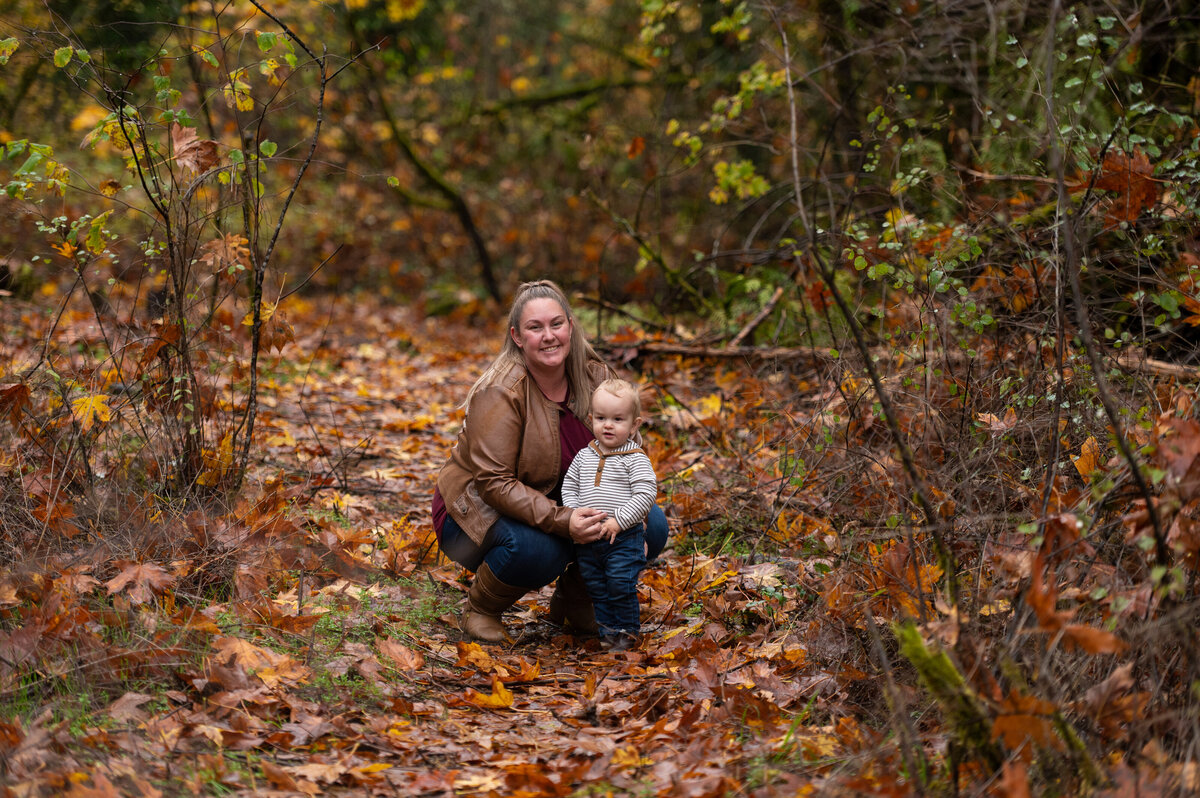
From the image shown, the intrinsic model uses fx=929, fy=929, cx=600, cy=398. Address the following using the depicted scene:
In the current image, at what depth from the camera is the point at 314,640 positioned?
134 inches

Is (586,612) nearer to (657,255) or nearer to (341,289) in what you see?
(657,255)

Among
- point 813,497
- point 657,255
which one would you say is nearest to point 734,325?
point 657,255

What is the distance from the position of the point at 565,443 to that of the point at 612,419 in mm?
322

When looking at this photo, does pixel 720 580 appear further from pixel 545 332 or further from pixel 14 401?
pixel 14 401

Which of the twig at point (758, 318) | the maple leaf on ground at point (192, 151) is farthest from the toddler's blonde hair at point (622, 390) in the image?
the twig at point (758, 318)

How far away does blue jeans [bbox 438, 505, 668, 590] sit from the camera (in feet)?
12.5

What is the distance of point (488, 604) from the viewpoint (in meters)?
3.94

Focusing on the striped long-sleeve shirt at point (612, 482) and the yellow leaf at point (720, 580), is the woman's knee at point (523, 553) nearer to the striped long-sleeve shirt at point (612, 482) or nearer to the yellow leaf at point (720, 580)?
the striped long-sleeve shirt at point (612, 482)

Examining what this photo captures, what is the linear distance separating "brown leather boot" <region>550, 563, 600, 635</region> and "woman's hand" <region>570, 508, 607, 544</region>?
1.32 ft

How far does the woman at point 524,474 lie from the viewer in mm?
3814

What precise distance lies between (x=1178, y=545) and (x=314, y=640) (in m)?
2.77

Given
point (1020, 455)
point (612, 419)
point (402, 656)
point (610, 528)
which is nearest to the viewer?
point (402, 656)

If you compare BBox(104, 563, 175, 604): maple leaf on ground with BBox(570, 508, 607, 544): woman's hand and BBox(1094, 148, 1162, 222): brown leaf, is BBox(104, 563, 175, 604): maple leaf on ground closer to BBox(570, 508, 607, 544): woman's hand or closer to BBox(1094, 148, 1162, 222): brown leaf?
BBox(570, 508, 607, 544): woman's hand

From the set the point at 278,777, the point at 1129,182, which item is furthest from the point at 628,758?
the point at 1129,182
